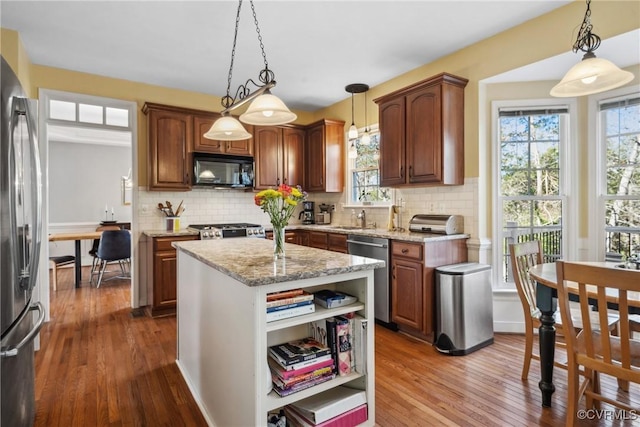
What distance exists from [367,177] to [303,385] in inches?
134

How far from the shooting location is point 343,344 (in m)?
1.83

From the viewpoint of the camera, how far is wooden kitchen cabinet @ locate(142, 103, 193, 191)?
406cm

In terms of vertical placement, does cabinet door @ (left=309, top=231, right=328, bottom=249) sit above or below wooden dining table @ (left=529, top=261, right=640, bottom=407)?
above

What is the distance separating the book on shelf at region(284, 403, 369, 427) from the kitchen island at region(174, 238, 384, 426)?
2.1 inches

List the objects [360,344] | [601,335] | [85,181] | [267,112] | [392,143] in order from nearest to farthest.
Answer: [601,335] < [360,344] < [267,112] < [392,143] < [85,181]

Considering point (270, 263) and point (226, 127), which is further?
point (226, 127)

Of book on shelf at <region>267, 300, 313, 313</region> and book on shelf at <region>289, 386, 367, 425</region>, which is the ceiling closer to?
book on shelf at <region>267, 300, 313, 313</region>

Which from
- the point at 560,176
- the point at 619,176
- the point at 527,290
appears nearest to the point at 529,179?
the point at 560,176

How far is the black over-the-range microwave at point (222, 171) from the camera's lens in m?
4.30

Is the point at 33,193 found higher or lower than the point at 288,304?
higher

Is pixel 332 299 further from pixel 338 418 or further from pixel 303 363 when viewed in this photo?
pixel 338 418

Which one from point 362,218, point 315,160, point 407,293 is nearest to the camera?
point 407,293

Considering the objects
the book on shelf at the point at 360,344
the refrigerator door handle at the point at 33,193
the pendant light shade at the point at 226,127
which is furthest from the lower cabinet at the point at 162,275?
the book on shelf at the point at 360,344

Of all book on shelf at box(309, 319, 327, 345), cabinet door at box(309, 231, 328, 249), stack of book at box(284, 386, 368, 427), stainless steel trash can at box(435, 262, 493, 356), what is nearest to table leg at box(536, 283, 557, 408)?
stainless steel trash can at box(435, 262, 493, 356)
